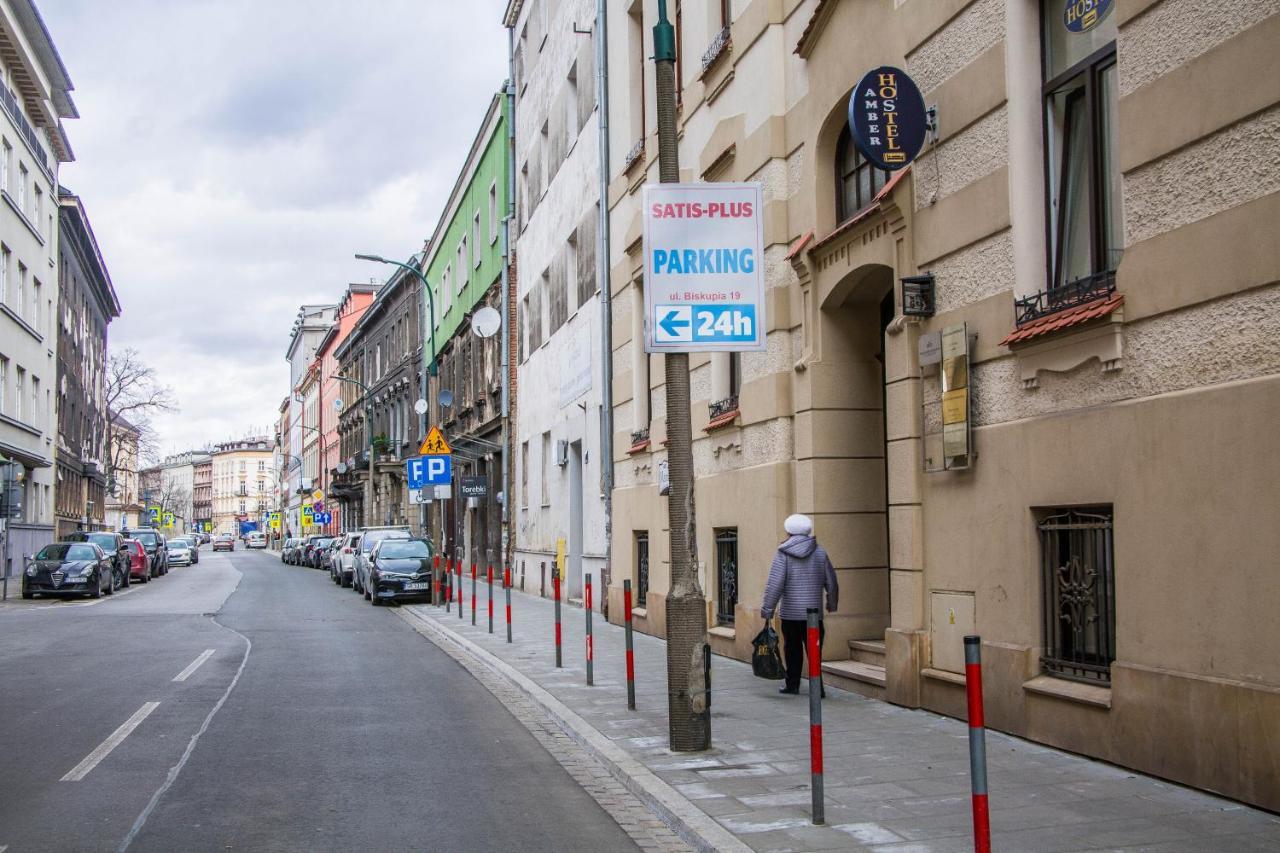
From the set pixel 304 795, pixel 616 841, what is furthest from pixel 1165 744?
pixel 304 795

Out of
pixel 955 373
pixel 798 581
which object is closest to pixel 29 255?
pixel 798 581

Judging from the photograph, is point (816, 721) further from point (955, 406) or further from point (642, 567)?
Answer: point (642, 567)

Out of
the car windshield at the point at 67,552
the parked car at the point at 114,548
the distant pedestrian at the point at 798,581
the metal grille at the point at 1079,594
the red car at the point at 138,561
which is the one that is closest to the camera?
the metal grille at the point at 1079,594

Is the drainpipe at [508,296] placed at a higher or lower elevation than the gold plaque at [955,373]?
higher

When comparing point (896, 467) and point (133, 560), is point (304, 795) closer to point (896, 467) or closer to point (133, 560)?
point (896, 467)

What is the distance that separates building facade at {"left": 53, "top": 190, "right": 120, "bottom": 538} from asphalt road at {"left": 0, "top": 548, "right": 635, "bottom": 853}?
3645cm

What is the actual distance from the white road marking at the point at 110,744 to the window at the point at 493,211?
993 inches

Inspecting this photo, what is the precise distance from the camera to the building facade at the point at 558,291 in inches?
912

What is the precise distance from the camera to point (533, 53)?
3061cm

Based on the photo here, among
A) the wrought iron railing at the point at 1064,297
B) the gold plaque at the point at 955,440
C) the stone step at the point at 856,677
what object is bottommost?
the stone step at the point at 856,677

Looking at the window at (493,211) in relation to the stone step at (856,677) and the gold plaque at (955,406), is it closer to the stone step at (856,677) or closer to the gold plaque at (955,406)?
the stone step at (856,677)

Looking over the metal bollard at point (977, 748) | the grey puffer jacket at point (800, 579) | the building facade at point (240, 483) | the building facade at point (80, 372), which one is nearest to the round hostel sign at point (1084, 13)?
the grey puffer jacket at point (800, 579)

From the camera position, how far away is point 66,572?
31266mm

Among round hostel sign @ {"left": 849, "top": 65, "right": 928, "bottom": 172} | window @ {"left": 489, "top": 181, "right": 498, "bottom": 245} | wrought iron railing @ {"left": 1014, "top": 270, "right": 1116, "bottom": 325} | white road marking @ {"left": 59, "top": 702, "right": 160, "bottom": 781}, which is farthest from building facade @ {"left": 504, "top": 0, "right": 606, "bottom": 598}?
wrought iron railing @ {"left": 1014, "top": 270, "right": 1116, "bottom": 325}
